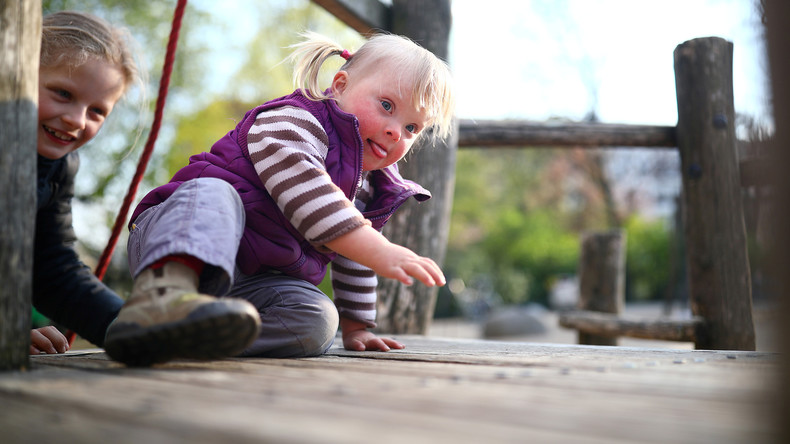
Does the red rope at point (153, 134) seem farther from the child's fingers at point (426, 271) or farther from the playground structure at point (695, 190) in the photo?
the child's fingers at point (426, 271)

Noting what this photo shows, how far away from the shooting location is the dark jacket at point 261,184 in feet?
5.60

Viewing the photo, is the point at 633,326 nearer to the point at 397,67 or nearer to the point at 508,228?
the point at 397,67

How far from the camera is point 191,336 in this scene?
3.69 feet

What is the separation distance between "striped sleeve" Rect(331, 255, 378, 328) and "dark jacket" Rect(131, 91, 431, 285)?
9.4 inches

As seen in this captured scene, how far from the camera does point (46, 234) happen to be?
2.16 metres

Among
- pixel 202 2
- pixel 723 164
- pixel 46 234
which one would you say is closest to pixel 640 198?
pixel 202 2

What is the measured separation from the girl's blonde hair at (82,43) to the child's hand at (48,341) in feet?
2.51

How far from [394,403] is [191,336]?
450 millimetres

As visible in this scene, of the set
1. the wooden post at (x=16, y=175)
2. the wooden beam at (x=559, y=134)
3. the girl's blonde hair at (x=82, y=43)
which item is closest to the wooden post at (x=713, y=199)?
the wooden beam at (x=559, y=134)

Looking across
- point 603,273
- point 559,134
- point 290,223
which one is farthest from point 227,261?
point 603,273

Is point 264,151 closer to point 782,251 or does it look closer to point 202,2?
point 782,251

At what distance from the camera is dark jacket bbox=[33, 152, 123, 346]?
2.04m

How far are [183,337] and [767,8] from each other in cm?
96

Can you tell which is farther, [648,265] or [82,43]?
[648,265]
